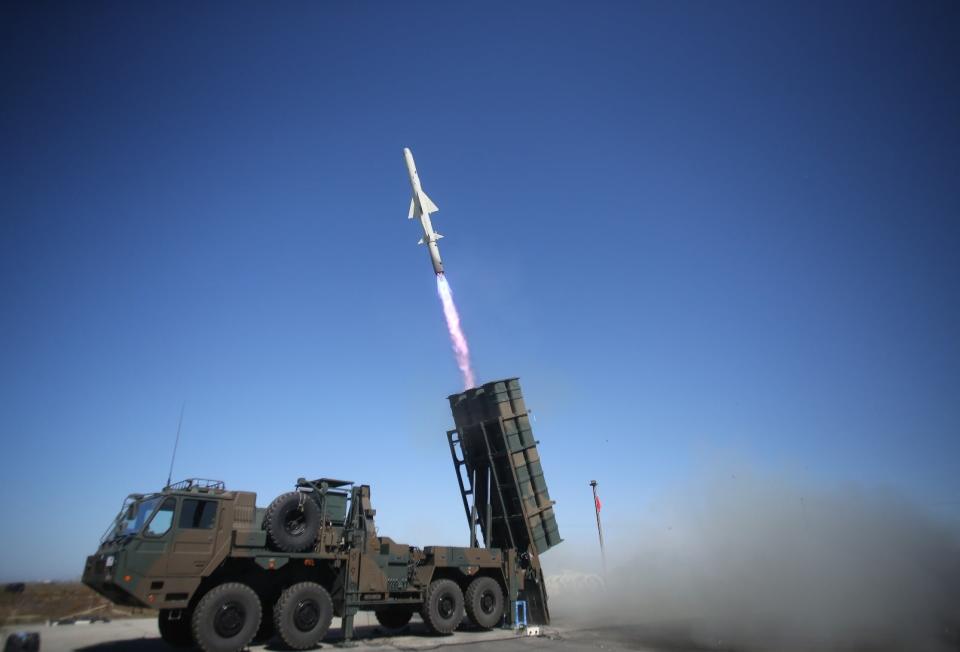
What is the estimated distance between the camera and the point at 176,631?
10.5 metres

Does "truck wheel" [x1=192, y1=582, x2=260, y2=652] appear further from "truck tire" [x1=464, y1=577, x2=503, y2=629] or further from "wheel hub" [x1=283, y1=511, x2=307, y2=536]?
"truck tire" [x1=464, y1=577, x2=503, y2=629]

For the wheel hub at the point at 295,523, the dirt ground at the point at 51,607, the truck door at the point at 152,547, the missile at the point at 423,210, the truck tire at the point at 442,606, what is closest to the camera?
the truck door at the point at 152,547

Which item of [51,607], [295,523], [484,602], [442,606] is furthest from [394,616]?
[51,607]

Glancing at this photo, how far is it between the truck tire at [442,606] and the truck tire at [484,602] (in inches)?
15.8

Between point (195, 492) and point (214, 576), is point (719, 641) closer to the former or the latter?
point (214, 576)

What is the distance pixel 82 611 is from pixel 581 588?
32530 mm

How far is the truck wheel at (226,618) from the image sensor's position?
9.23 meters

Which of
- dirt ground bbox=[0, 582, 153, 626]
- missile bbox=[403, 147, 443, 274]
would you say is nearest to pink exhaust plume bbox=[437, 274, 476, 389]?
missile bbox=[403, 147, 443, 274]

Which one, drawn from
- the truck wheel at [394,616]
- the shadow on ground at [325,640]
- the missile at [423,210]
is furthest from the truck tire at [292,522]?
the missile at [423,210]

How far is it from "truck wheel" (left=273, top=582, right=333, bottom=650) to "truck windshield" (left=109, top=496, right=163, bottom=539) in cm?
295

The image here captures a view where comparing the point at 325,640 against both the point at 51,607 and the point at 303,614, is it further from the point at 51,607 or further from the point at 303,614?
the point at 51,607

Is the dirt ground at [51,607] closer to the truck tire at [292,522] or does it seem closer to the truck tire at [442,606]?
the truck tire at [292,522]

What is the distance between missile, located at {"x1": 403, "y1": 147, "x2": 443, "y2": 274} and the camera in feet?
68.2

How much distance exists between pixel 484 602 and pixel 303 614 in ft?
17.9
